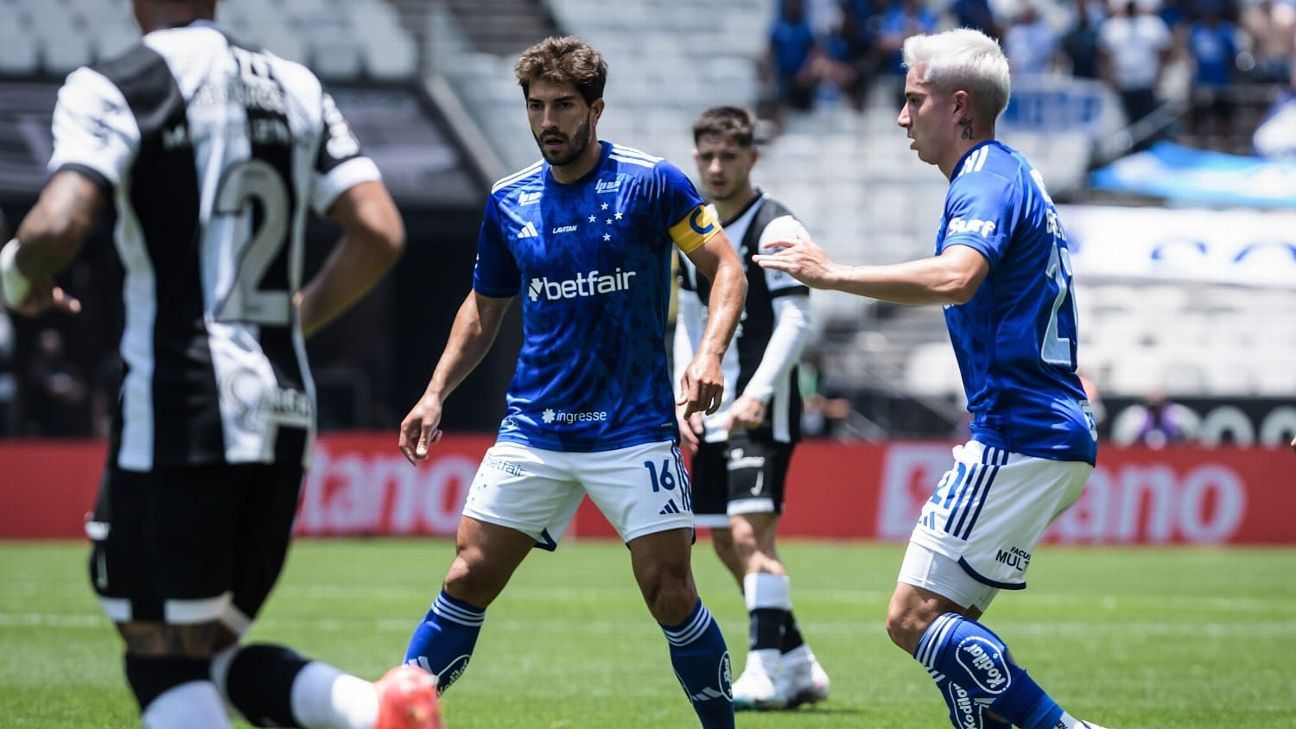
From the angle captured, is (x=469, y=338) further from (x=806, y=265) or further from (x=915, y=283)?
(x=915, y=283)

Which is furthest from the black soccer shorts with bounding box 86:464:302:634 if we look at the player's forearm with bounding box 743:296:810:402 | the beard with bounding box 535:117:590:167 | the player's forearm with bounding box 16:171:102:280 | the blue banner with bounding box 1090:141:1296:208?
the blue banner with bounding box 1090:141:1296:208

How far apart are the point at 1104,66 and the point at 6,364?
1731 centimetres

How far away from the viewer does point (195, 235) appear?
4.44 m

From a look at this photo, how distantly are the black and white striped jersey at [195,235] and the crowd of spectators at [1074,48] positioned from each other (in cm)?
2419

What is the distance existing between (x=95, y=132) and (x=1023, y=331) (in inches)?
111

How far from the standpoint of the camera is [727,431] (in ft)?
27.0

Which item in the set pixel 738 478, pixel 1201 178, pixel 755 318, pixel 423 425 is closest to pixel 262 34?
pixel 1201 178

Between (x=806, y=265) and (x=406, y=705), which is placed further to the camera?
(x=806, y=265)

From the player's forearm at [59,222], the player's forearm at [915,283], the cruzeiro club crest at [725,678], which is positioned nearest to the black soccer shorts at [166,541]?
the player's forearm at [59,222]

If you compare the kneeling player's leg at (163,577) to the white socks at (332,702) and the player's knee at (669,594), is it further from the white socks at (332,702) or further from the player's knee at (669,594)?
the player's knee at (669,594)

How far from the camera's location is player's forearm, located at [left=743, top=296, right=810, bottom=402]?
327 inches

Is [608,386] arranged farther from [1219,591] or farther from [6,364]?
[6,364]

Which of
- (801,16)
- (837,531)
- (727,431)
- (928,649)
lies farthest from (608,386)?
(801,16)

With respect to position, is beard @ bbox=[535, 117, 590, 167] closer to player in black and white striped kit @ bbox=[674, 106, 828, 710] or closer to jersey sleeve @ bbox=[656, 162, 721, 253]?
jersey sleeve @ bbox=[656, 162, 721, 253]
